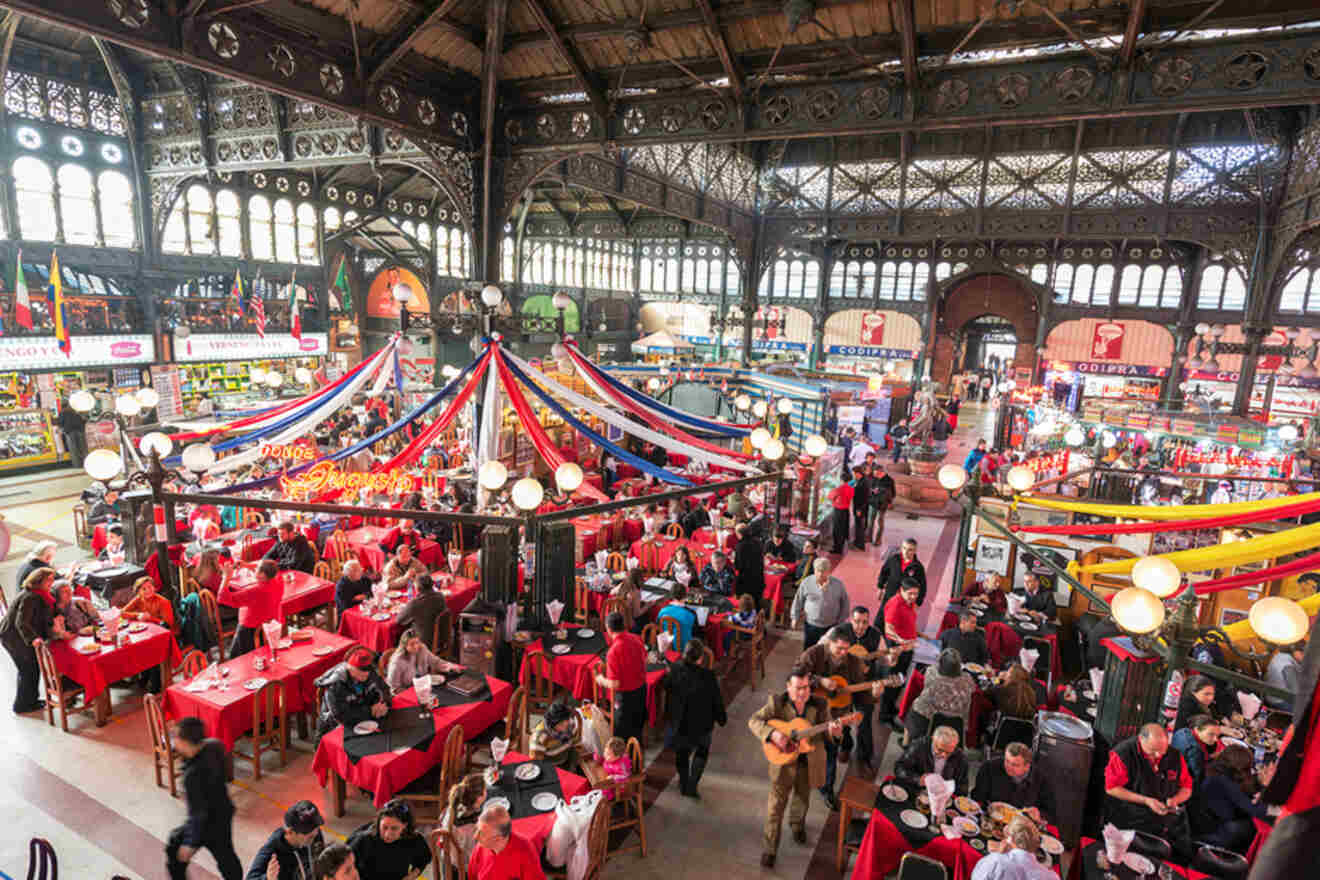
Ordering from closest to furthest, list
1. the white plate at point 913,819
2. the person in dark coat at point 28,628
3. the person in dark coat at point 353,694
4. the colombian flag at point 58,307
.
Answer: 1. the white plate at point 913,819
2. the person in dark coat at point 353,694
3. the person in dark coat at point 28,628
4. the colombian flag at point 58,307

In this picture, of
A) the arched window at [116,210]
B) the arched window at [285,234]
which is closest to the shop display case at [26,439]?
the arched window at [116,210]

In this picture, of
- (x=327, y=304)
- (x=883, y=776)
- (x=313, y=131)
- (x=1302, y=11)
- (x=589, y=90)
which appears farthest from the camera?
(x=327, y=304)

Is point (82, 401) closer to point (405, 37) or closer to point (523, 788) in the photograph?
point (405, 37)

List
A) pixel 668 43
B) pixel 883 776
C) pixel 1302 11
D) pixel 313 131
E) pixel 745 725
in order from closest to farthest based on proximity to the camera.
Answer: pixel 1302 11
pixel 883 776
pixel 745 725
pixel 668 43
pixel 313 131

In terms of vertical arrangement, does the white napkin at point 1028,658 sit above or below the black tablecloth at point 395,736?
above

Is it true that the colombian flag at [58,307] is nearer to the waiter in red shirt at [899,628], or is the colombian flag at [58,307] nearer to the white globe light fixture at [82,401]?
the white globe light fixture at [82,401]

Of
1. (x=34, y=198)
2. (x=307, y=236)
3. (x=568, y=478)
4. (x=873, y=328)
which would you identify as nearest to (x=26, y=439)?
(x=34, y=198)

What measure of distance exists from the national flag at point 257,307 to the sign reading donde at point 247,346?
49 cm

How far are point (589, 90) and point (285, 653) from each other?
7.22 metres

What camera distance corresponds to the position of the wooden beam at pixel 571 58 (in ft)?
24.7

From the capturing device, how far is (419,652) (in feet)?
20.5

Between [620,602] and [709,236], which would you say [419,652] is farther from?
[709,236]

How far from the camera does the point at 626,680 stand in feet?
19.5

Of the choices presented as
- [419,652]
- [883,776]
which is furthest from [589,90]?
[883,776]
